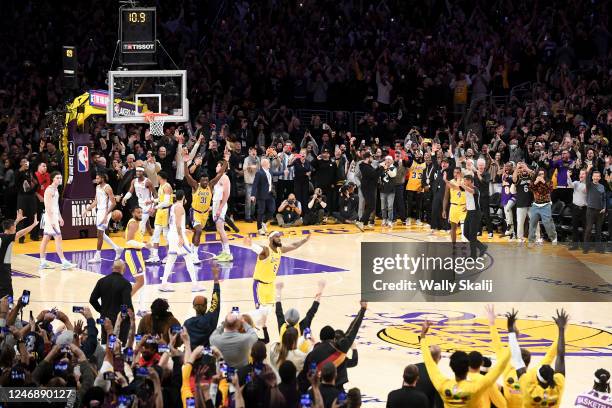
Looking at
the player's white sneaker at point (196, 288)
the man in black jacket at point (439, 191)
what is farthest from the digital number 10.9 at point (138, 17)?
the man in black jacket at point (439, 191)

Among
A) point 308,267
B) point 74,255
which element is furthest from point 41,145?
point 308,267

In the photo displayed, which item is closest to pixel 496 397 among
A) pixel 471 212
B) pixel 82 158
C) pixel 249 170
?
pixel 471 212

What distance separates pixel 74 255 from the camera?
23406 mm

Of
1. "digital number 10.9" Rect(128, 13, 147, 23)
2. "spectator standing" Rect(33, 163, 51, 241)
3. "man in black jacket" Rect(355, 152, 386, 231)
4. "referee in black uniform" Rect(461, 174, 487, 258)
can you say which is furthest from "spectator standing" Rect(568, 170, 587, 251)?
"spectator standing" Rect(33, 163, 51, 241)

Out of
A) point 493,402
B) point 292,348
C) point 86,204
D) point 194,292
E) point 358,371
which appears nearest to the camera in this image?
point 493,402

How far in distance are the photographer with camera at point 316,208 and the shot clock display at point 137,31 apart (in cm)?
586

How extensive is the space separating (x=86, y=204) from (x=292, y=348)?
1512 centimetres

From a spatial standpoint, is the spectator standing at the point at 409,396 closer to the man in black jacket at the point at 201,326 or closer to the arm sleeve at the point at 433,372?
the arm sleeve at the point at 433,372

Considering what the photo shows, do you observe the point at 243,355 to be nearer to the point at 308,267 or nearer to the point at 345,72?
the point at 308,267

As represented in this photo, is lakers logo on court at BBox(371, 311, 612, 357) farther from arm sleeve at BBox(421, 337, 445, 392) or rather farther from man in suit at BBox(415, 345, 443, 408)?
arm sleeve at BBox(421, 337, 445, 392)

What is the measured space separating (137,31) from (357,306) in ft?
26.7

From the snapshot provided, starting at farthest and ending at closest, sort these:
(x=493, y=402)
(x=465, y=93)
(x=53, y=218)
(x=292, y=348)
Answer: (x=465, y=93) < (x=53, y=218) < (x=292, y=348) < (x=493, y=402)

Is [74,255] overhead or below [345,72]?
below

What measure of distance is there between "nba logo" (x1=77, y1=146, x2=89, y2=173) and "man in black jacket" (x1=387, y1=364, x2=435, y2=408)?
54.6 ft
